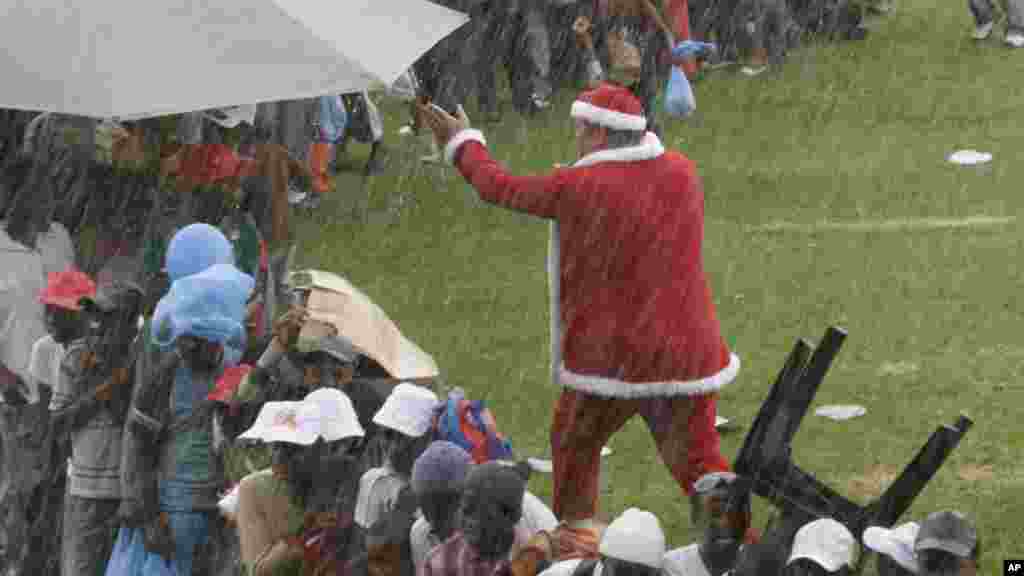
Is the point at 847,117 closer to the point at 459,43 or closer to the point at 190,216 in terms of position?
the point at 459,43

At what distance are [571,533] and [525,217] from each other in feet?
26.3

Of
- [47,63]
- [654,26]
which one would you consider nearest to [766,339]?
[47,63]

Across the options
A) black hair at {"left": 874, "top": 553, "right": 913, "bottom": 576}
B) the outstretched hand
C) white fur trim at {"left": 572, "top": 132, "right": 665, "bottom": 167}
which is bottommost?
black hair at {"left": 874, "top": 553, "right": 913, "bottom": 576}

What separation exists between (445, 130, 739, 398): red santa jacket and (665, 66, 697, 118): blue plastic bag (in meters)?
7.78

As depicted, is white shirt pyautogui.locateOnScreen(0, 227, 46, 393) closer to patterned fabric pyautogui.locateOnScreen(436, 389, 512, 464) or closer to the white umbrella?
the white umbrella

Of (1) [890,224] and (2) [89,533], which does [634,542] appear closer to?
(2) [89,533]

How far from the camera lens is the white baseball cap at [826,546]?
6009 mm

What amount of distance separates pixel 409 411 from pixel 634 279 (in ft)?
4.12

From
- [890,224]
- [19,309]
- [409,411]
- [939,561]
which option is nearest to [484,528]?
[409,411]

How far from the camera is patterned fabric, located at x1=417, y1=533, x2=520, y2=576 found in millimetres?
6402

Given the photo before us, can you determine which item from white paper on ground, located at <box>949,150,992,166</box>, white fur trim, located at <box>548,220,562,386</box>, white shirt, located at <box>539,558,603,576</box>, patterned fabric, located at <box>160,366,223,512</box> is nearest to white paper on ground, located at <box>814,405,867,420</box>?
white fur trim, located at <box>548,220,562,386</box>

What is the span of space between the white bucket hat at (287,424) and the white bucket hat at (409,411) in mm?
321

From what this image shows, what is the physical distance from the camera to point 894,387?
35.1ft

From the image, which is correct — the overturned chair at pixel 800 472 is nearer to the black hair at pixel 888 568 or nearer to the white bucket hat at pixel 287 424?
the black hair at pixel 888 568
